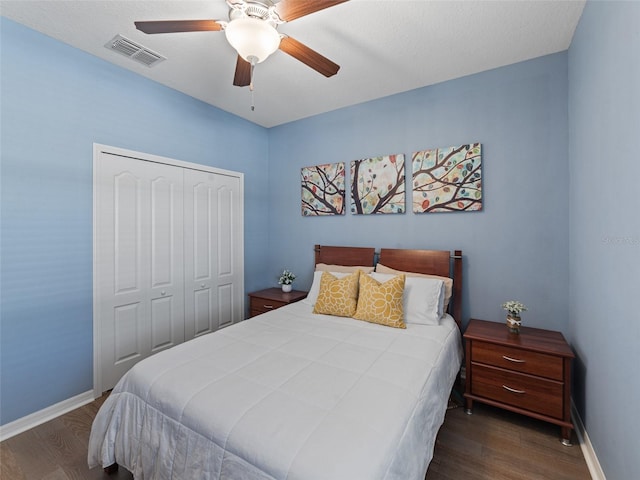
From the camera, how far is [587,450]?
1.70 metres

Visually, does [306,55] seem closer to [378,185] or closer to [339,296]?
[378,185]

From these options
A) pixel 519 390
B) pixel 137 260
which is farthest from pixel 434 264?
pixel 137 260

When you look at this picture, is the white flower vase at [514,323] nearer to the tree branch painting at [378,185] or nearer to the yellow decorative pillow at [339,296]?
the yellow decorative pillow at [339,296]

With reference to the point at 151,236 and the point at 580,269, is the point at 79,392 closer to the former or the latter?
the point at 151,236

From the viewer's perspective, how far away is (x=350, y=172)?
323 cm

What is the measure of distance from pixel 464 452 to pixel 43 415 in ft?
9.57

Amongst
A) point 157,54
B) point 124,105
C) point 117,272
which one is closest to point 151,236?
point 117,272

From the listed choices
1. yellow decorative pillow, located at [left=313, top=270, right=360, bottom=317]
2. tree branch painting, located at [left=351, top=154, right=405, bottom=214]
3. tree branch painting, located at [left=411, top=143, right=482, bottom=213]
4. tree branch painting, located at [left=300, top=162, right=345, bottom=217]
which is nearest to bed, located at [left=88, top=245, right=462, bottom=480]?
yellow decorative pillow, located at [left=313, top=270, right=360, bottom=317]

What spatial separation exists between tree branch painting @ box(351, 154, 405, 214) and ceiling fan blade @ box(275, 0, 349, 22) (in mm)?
1734

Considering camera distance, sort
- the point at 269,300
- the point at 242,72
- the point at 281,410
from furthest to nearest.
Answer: the point at 269,300 < the point at 242,72 < the point at 281,410

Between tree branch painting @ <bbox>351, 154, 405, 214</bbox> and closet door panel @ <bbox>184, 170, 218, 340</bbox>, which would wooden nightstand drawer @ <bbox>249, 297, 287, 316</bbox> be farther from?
tree branch painting @ <bbox>351, 154, 405, 214</bbox>

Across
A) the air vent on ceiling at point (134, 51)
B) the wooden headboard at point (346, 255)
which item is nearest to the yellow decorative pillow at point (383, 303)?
the wooden headboard at point (346, 255)

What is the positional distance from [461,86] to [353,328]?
2.36 m

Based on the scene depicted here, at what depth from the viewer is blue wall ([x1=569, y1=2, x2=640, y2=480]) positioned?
1.18 meters
